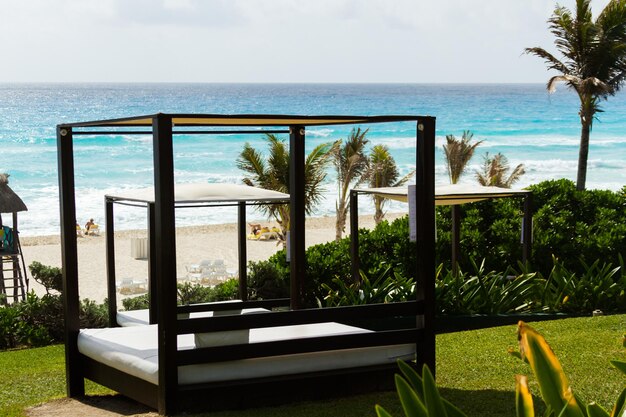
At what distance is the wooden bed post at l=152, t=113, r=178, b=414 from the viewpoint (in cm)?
604

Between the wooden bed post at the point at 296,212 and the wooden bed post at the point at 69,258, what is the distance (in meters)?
2.04

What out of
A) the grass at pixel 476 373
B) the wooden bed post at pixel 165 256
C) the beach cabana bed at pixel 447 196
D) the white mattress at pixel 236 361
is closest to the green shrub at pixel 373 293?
the beach cabana bed at pixel 447 196

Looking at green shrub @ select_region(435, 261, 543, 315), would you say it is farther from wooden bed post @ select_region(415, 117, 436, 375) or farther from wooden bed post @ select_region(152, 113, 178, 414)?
wooden bed post @ select_region(152, 113, 178, 414)

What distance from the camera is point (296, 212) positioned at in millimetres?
8727

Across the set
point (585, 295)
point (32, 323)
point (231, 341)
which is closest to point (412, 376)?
point (231, 341)

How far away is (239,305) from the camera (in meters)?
8.09

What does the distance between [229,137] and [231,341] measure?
169 feet

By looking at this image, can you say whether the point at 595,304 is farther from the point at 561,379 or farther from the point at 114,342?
the point at 561,379

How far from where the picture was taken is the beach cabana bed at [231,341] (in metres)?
6.17

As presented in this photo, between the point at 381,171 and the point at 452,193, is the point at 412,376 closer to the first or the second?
the point at 452,193

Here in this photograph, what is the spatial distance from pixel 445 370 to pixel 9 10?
71.7 m

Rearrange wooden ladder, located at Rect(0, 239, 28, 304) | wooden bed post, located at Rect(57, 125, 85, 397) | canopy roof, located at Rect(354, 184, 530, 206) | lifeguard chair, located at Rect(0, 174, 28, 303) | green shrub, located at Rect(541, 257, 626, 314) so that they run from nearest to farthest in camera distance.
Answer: wooden bed post, located at Rect(57, 125, 85, 397)
canopy roof, located at Rect(354, 184, 530, 206)
green shrub, located at Rect(541, 257, 626, 314)
wooden ladder, located at Rect(0, 239, 28, 304)
lifeguard chair, located at Rect(0, 174, 28, 303)

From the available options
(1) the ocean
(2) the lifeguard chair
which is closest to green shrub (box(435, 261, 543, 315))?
(2) the lifeguard chair

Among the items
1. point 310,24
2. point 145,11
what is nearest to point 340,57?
point 310,24
